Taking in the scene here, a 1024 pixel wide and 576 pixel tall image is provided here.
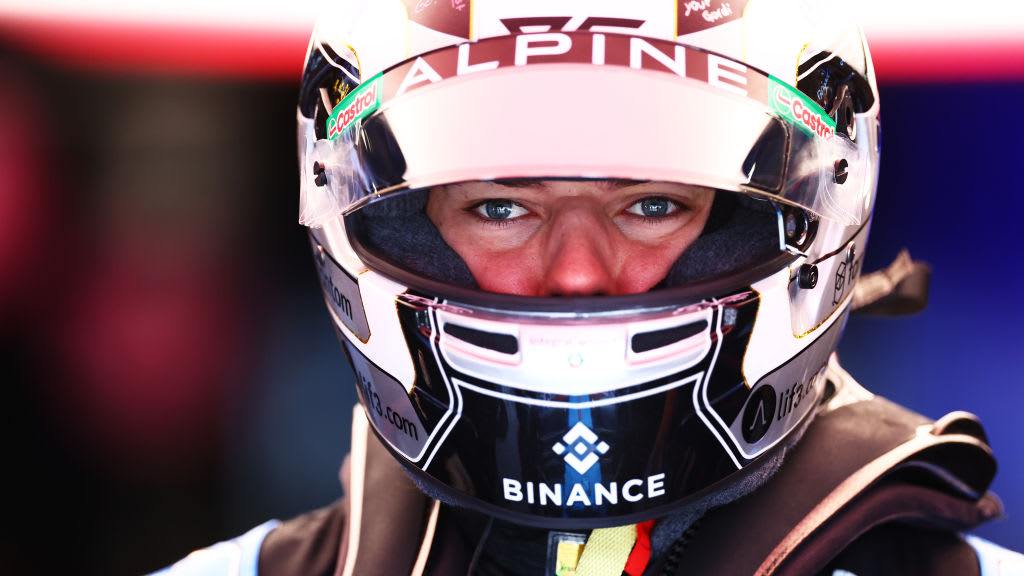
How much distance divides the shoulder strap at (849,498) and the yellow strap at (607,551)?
0.06 m

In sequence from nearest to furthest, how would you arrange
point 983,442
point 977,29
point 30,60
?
point 983,442
point 977,29
point 30,60

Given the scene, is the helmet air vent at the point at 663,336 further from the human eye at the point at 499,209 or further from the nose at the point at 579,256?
the human eye at the point at 499,209

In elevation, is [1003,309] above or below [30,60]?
below

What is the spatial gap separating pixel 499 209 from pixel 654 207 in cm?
15

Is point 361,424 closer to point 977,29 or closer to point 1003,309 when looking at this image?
point 1003,309

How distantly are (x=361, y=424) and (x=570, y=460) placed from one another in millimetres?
454

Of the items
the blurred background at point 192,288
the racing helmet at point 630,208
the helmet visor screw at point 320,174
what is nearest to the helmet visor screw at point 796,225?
the racing helmet at point 630,208

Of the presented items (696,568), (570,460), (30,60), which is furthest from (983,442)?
(30,60)

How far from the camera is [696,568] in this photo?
0.74 metres

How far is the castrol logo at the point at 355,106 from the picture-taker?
0.73 meters

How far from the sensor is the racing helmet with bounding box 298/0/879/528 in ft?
2.16

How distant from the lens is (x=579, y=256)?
2.35 feet

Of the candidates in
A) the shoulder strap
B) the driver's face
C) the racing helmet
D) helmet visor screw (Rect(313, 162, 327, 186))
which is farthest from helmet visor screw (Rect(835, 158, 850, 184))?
helmet visor screw (Rect(313, 162, 327, 186))

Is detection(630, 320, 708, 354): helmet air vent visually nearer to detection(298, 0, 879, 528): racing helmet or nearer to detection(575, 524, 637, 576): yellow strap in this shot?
detection(298, 0, 879, 528): racing helmet
